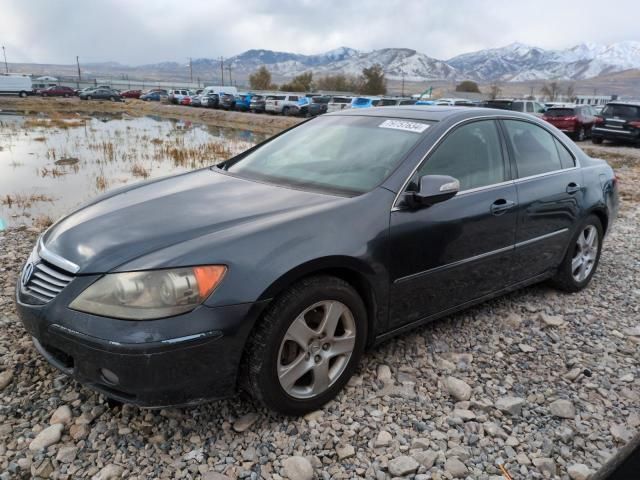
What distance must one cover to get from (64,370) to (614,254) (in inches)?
222

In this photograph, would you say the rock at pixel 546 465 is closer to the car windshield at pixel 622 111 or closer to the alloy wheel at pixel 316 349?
the alloy wheel at pixel 316 349

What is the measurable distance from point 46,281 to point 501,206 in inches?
110

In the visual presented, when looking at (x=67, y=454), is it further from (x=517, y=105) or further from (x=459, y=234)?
(x=517, y=105)

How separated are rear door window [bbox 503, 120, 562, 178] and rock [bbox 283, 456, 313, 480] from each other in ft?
8.31

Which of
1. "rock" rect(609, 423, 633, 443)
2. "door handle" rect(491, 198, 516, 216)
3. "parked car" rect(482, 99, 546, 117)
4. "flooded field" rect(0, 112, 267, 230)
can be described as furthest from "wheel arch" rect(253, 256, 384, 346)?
"parked car" rect(482, 99, 546, 117)

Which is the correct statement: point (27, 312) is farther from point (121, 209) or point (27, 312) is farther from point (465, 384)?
point (465, 384)

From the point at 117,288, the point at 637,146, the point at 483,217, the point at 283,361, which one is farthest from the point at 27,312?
the point at 637,146

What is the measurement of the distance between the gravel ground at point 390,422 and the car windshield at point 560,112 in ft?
64.3

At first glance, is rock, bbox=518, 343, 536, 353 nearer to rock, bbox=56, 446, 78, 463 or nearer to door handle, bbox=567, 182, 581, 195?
door handle, bbox=567, 182, 581, 195

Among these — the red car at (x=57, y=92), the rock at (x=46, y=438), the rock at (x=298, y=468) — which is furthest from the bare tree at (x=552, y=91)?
the rock at (x=46, y=438)

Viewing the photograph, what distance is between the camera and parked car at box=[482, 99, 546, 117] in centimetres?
2222

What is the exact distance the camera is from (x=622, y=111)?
61.9 feet

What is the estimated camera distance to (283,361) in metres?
2.61

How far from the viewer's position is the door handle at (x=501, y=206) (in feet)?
11.4
